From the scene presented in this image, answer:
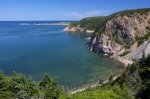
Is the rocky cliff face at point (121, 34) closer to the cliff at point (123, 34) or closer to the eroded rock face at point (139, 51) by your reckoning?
the cliff at point (123, 34)

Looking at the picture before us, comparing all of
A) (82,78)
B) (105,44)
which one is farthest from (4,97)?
(105,44)

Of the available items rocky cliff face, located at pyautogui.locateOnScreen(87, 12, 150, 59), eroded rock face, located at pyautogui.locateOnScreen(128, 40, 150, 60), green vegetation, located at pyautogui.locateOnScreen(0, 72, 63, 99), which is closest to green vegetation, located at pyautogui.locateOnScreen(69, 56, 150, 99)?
green vegetation, located at pyautogui.locateOnScreen(0, 72, 63, 99)

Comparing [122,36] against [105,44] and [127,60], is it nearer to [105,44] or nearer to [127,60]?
[105,44]

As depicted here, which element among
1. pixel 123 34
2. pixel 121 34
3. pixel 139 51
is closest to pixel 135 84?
pixel 139 51

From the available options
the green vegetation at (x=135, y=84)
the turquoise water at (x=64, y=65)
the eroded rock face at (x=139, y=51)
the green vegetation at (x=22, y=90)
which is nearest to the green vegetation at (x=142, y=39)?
the eroded rock face at (x=139, y=51)

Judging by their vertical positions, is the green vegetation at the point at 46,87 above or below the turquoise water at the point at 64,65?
above

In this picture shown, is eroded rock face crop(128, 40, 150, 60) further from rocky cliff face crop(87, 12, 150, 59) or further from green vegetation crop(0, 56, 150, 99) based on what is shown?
green vegetation crop(0, 56, 150, 99)

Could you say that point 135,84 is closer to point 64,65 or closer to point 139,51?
point 64,65
